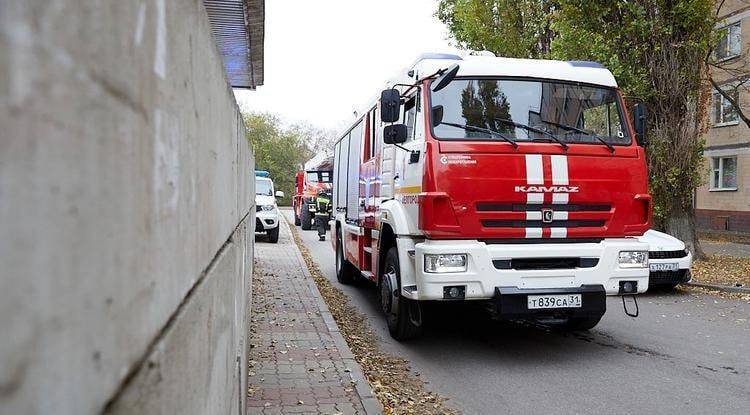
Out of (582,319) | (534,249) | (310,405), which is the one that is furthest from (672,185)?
(310,405)

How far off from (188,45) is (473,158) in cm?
497

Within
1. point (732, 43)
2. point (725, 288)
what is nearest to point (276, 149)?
point (732, 43)

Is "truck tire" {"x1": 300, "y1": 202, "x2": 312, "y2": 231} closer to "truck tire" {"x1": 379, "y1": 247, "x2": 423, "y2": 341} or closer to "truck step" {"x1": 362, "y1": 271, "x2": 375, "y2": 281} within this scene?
"truck step" {"x1": 362, "y1": 271, "x2": 375, "y2": 281}

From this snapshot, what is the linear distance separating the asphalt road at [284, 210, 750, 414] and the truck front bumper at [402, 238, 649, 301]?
2.35 feet

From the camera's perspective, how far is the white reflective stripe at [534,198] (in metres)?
6.07

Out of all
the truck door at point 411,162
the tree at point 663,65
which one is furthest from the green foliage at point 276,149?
the truck door at point 411,162

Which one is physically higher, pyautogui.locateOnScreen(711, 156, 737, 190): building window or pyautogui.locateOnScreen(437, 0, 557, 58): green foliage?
pyautogui.locateOnScreen(437, 0, 557, 58): green foliage

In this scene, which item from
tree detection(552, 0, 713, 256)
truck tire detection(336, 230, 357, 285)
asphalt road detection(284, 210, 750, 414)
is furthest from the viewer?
tree detection(552, 0, 713, 256)

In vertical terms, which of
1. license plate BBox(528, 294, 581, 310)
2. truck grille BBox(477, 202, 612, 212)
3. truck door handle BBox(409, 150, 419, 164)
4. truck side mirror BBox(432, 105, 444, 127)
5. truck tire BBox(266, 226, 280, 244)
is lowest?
truck tire BBox(266, 226, 280, 244)

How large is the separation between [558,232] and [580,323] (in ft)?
5.59

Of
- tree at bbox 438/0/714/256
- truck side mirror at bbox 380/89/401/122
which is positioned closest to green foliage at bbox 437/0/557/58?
tree at bbox 438/0/714/256

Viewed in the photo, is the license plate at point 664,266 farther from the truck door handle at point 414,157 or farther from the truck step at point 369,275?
the truck door handle at point 414,157

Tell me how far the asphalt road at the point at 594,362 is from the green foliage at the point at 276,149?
5333cm

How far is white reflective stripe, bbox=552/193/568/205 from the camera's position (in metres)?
6.13
